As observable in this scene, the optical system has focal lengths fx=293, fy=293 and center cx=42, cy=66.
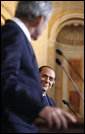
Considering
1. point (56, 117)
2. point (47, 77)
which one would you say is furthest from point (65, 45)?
point (56, 117)

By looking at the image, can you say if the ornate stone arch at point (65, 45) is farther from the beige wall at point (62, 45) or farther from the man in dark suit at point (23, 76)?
the man in dark suit at point (23, 76)

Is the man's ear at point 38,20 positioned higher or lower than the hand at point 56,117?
higher

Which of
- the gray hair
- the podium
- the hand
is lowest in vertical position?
the podium

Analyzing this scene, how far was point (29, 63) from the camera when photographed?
1508 millimetres

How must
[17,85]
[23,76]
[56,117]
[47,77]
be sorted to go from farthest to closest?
[47,77] → [23,76] → [17,85] → [56,117]

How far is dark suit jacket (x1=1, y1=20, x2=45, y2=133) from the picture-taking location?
4.38 feet

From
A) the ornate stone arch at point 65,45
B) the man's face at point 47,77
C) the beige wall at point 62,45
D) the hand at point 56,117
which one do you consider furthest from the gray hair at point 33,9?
the ornate stone arch at point 65,45

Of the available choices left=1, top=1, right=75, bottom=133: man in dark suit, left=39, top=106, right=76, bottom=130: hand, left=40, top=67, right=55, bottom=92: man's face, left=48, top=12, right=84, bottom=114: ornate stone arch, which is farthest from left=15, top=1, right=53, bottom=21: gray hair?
left=48, top=12, right=84, bottom=114: ornate stone arch

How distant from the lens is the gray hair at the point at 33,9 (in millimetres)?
1531

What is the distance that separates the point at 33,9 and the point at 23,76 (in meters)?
0.36

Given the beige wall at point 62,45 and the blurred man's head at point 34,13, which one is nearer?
the blurred man's head at point 34,13

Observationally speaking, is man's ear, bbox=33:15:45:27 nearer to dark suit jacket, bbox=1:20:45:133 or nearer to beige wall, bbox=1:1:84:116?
dark suit jacket, bbox=1:20:45:133

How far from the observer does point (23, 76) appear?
147 cm

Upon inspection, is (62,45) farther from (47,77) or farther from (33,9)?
(33,9)
